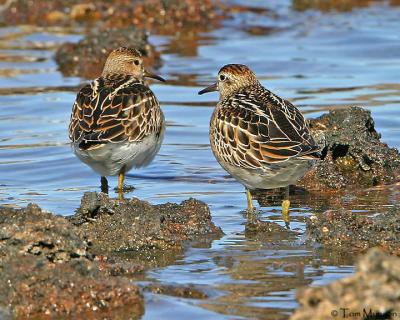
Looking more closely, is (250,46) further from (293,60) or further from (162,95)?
(162,95)

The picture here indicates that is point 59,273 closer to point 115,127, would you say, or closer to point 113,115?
point 115,127

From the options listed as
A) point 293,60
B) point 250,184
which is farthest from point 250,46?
point 250,184

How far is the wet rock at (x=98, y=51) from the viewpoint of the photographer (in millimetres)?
15164

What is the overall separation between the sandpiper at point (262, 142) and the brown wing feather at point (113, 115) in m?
0.68

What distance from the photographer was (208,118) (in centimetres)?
1260

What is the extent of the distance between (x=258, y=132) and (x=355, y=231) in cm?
144

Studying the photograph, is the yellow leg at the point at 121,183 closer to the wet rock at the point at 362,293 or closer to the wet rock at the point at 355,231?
the wet rock at the point at 355,231

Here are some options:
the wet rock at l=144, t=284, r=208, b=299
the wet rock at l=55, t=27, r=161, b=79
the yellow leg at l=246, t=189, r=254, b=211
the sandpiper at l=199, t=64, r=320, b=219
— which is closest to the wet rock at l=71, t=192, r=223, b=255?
the wet rock at l=144, t=284, r=208, b=299

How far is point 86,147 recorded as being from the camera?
8.73 meters

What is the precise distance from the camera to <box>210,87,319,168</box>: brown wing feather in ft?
26.6

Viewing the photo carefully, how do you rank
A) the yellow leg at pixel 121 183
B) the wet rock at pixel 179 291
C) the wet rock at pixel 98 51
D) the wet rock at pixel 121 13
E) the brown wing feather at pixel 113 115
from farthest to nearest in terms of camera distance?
1. the wet rock at pixel 121 13
2. the wet rock at pixel 98 51
3. the yellow leg at pixel 121 183
4. the brown wing feather at pixel 113 115
5. the wet rock at pixel 179 291

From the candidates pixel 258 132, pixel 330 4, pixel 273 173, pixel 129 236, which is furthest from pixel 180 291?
pixel 330 4

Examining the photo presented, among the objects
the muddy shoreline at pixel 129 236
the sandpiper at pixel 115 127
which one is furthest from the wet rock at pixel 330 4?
the sandpiper at pixel 115 127

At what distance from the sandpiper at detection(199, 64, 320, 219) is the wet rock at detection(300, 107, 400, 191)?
934mm
